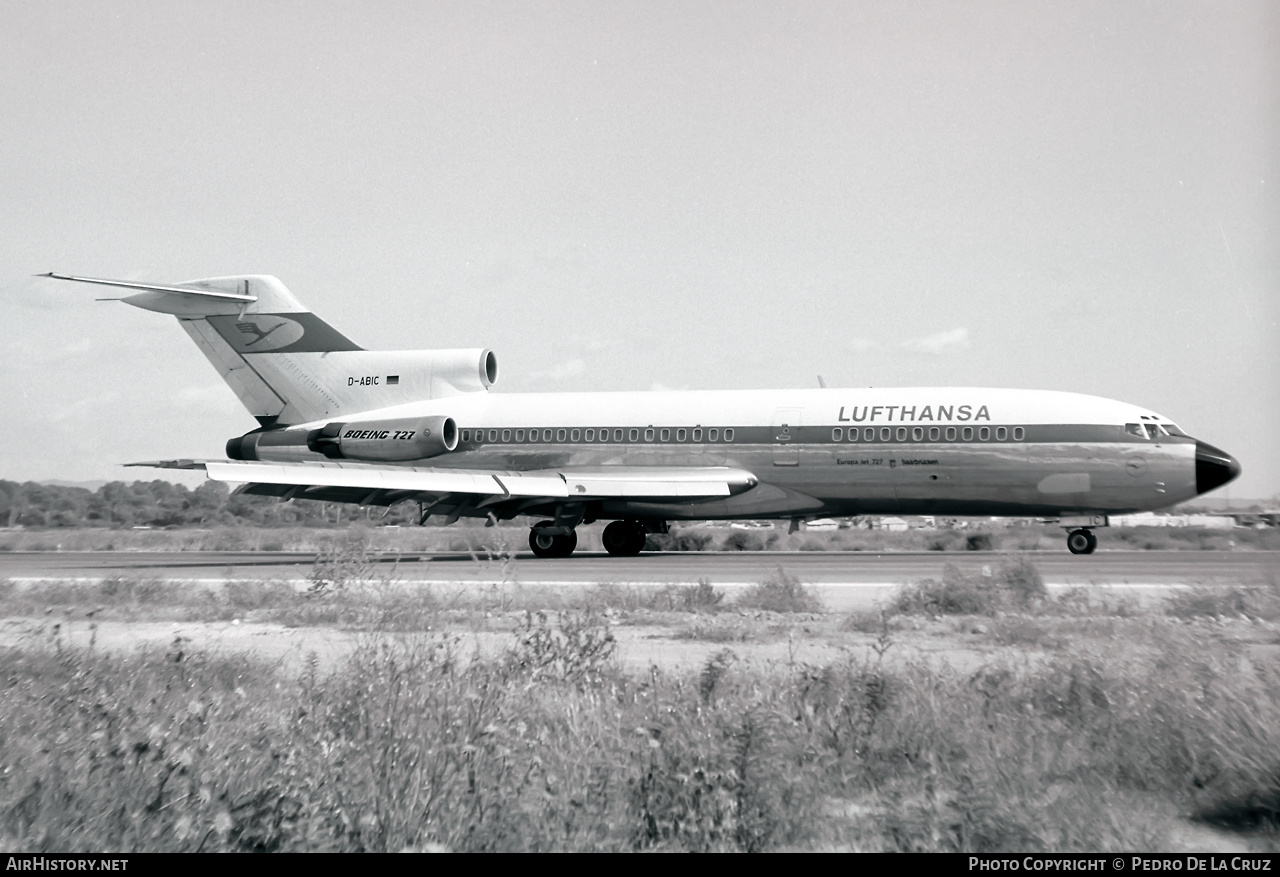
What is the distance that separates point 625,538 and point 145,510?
161 ft

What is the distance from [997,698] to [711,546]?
29.8 m

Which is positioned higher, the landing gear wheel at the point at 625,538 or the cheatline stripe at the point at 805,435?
the cheatline stripe at the point at 805,435

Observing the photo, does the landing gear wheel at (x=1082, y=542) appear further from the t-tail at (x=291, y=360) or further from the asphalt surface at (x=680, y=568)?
the t-tail at (x=291, y=360)

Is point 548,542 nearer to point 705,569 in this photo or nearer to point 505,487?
point 505,487

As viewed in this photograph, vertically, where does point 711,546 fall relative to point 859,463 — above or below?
below

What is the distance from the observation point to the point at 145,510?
2694 inches

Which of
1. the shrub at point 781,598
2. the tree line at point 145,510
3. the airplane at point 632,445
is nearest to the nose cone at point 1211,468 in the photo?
the airplane at point 632,445

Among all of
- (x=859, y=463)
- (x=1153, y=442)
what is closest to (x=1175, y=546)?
(x=1153, y=442)

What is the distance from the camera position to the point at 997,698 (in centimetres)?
732

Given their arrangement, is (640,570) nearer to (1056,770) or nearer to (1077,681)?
(1077,681)

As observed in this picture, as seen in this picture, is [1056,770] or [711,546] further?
[711,546]

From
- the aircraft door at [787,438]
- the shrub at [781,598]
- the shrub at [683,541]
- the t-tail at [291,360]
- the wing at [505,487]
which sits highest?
the t-tail at [291,360]

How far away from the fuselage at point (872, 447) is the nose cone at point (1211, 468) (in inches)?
1.7

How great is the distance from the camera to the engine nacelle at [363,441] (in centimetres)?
2827
